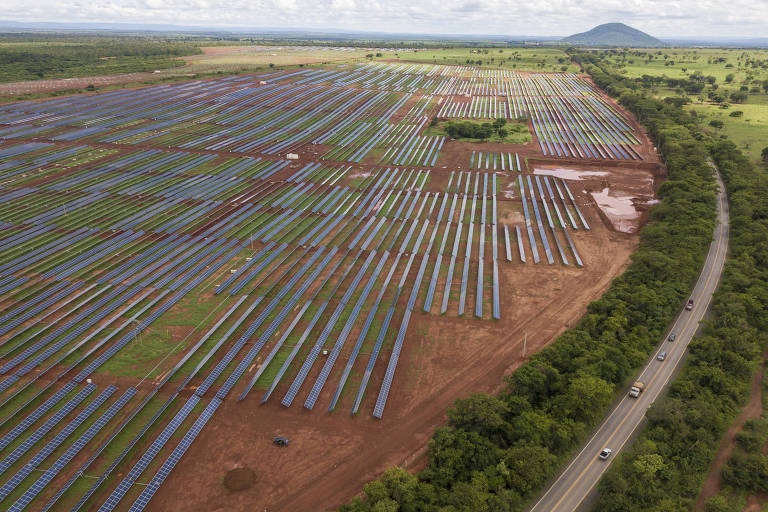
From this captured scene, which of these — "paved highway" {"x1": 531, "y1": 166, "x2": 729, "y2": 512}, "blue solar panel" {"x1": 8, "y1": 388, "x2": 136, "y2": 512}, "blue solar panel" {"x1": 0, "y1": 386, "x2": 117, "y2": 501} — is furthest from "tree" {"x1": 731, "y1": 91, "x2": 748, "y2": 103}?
"blue solar panel" {"x1": 0, "y1": 386, "x2": 117, "y2": 501}

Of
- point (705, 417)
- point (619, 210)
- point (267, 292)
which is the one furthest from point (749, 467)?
point (619, 210)

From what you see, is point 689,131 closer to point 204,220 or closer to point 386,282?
point 386,282

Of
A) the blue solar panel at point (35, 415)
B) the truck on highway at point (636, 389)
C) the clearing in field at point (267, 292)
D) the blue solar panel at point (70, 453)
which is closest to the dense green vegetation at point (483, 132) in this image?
the clearing in field at point (267, 292)

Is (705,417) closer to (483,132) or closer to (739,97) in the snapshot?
(483,132)

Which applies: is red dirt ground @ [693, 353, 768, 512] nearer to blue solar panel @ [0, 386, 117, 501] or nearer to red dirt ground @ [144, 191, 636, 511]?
red dirt ground @ [144, 191, 636, 511]

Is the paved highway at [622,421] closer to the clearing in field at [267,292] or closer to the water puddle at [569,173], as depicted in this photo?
the clearing in field at [267,292]

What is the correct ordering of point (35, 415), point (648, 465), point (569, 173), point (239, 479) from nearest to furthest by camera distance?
1. point (648, 465)
2. point (239, 479)
3. point (35, 415)
4. point (569, 173)

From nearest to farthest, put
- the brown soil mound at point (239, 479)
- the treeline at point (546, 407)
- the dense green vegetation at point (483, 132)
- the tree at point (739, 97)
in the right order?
1. the treeline at point (546, 407)
2. the brown soil mound at point (239, 479)
3. the dense green vegetation at point (483, 132)
4. the tree at point (739, 97)
